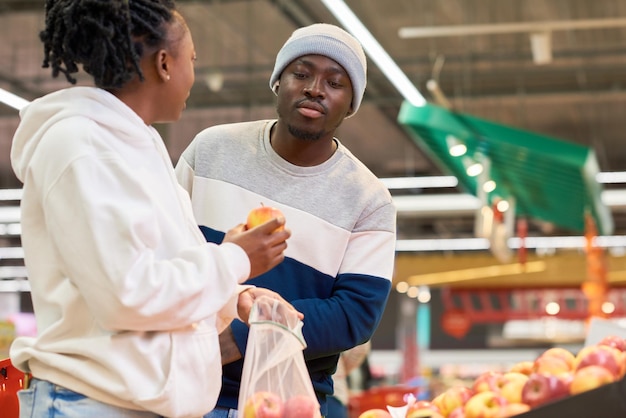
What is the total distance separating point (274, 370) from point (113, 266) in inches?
19.4

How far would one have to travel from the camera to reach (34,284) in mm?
1793

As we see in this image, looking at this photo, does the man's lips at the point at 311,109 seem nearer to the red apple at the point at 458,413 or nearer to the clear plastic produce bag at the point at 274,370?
the clear plastic produce bag at the point at 274,370

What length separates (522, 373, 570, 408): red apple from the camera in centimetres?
235

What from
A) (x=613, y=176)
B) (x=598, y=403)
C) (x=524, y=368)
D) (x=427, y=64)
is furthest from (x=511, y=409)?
(x=613, y=176)

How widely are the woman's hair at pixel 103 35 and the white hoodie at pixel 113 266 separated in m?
0.05

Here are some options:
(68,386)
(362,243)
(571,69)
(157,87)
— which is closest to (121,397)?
(68,386)

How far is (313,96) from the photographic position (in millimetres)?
2473

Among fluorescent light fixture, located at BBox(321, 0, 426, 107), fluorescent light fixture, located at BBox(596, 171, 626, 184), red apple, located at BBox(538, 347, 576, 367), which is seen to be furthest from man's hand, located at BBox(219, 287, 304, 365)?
fluorescent light fixture, located at BBox(596, 171, 626, 184)

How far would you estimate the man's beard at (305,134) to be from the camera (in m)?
2.50

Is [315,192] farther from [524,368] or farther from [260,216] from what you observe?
[524,368]

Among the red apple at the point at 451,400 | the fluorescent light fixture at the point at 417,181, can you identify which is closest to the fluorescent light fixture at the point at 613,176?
the fluorescent light fixture at the point at 417,181

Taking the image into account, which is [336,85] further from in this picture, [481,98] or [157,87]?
[481,98]

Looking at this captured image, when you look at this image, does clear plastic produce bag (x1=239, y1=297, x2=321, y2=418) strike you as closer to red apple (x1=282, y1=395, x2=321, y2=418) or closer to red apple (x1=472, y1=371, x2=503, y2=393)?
red apple (x1=282, y1=395, x2=321, y2=418)

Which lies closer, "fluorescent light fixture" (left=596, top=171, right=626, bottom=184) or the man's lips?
the man's lips
